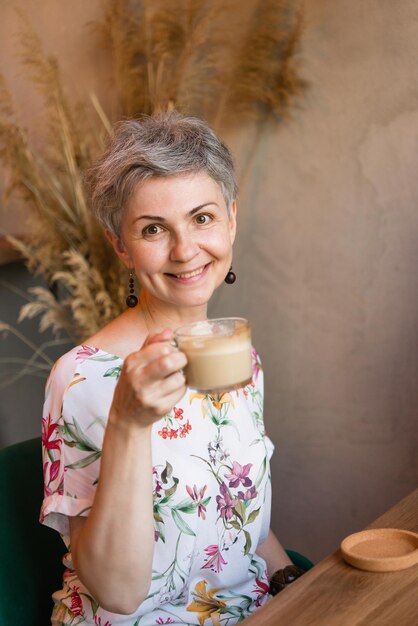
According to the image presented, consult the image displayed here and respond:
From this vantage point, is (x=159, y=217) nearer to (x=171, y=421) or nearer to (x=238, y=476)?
(x=171, y=421)

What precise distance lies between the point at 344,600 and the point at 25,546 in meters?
0.76

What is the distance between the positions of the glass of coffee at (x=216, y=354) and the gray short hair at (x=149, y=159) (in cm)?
48

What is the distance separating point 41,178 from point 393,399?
149cm

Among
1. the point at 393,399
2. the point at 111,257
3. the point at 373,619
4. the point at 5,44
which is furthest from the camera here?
the point at 5,44

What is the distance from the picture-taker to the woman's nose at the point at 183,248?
1.70 metres

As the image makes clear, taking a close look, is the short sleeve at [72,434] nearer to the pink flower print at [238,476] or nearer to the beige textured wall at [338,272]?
the pink flower print at [238,476]

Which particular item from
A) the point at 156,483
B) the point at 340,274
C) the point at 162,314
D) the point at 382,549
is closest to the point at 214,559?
the point at 156,483

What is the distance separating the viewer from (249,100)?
2785 mm

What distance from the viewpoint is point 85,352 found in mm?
1748

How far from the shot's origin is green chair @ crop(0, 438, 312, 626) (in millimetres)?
1711

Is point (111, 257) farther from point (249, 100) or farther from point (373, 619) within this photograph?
point (373, 619)

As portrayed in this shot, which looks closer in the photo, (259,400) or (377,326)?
(259,400)

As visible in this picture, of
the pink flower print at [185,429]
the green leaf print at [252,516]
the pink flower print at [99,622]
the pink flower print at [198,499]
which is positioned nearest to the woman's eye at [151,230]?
the pink flower print at [185,429]

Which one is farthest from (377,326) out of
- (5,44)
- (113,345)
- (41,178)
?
(5,44)
